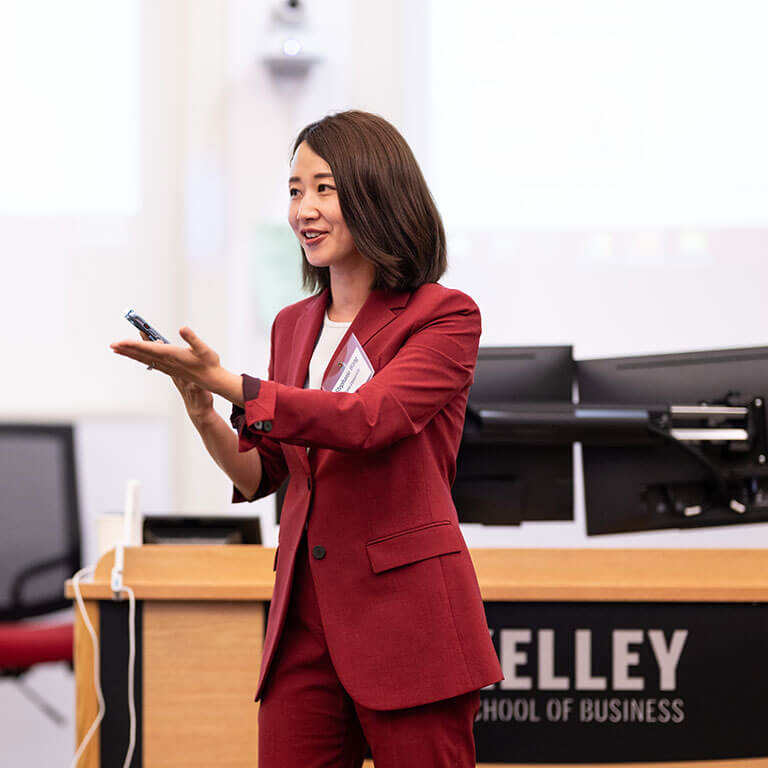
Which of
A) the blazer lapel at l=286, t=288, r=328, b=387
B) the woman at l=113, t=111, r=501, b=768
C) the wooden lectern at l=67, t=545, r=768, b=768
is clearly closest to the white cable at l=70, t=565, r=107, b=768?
the wooden lectern at l=67, t=545, r=768, b=768

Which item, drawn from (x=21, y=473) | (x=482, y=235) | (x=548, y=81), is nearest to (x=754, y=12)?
(x=548, y=81)

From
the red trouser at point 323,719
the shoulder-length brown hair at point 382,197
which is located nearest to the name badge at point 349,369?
the shoulder-length brown hair at point 382,197

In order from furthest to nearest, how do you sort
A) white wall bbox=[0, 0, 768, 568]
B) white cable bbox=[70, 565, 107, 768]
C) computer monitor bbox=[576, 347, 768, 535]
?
white wall bbox=[0, 0, 768, 568] < computer monitor bbox=[576, 347, 768, 535] < white cable bbox=[70, 565, 107, 768]

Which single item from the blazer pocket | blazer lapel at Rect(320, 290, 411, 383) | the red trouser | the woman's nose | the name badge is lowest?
the red trouser

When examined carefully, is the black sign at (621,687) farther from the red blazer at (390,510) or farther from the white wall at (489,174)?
the white wall at (489,174)

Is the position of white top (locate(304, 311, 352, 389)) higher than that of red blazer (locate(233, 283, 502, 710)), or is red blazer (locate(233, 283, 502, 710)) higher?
white top (locate(304, 311, 352, 389))

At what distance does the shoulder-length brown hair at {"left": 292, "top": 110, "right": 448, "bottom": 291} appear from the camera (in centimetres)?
120

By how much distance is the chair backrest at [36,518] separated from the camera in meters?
2.97

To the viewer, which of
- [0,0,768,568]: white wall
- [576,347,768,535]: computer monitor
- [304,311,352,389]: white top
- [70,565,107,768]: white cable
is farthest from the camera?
[0,0,768,568]: white wall

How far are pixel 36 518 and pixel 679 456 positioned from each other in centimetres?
214

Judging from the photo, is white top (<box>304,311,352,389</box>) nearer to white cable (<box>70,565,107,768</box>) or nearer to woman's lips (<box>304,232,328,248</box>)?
woman's lips (<box>304,232,328,248</box>)

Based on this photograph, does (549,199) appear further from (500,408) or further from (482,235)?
(500,408)

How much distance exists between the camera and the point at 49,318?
131 inches

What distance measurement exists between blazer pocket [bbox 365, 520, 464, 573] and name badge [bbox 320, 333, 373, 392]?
0.66 feet
